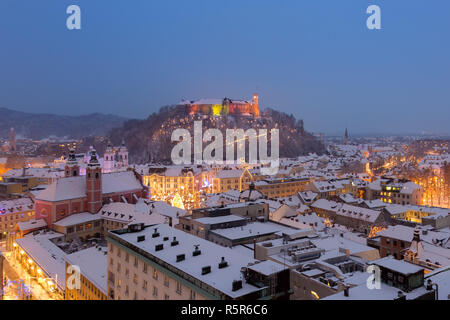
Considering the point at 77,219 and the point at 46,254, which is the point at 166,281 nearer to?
the point at 46,254

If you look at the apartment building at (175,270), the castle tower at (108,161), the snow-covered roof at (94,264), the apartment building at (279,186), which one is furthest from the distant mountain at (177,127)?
the apartment building at (175,270)

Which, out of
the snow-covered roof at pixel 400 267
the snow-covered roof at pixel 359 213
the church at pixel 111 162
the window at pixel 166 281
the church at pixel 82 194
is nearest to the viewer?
the snow-covered roof at pixel 400 267

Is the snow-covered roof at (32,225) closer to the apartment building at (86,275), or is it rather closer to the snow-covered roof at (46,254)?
the snow-covered roof at (46,254)

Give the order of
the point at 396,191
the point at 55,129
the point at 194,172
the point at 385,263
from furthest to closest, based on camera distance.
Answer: the point at 55,129
the point at 194,172
the point at 396,191
the point at 385,263

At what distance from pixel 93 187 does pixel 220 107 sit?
9022 cm

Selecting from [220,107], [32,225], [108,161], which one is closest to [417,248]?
[32,225]

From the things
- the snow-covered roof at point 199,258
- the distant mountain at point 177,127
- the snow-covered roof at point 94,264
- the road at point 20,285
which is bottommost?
the road at point 20,285

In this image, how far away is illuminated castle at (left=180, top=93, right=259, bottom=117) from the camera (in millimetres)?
127062

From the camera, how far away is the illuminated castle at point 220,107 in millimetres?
127062

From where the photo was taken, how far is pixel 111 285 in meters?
19.2

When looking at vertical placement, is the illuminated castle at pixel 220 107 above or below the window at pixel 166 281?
above
